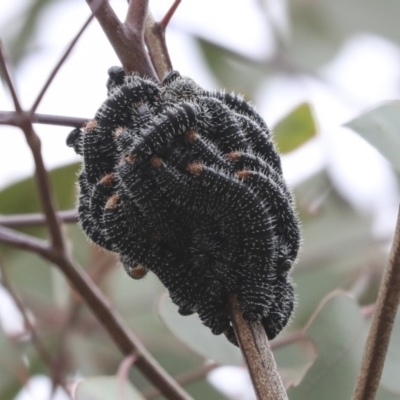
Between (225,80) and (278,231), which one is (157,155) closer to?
(278,231)

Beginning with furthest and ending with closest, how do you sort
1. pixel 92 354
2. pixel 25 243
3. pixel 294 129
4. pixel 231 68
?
pixel 231 68 < pixel 92 354 < pixel 294 129 < pixel 25 243

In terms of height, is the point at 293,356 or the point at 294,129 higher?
the point at 294,129

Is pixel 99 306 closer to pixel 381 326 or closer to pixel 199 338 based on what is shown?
pixel 199 338

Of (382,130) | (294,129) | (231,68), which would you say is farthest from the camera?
(231,68)

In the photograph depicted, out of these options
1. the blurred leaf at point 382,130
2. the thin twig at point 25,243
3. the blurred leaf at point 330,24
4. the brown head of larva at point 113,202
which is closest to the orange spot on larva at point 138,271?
the brown head of larva at point 113,202

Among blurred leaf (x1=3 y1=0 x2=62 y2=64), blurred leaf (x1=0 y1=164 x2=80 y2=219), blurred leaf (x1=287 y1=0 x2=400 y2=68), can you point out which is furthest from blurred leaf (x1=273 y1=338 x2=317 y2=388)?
blurred leaf (x1=3 y1=0 x2=62 y2=64)

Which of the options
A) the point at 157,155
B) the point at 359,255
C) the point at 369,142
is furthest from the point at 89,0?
the point at 359,255

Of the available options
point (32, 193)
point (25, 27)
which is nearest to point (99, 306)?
point (32, 193)
